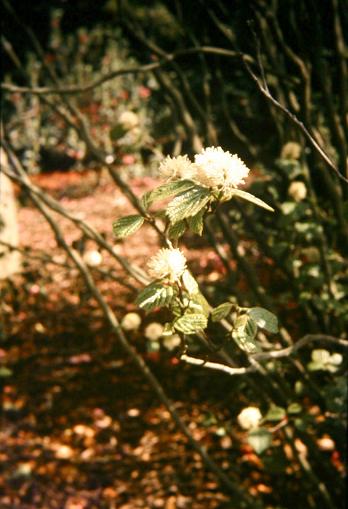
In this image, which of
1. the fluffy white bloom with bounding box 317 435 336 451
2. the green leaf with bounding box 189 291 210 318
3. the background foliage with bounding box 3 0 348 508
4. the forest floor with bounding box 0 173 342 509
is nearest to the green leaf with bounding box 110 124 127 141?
the background foliage with bounding box 3 0 348 508

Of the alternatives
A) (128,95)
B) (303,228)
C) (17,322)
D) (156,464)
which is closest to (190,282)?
(303,228)

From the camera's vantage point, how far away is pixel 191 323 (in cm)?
103

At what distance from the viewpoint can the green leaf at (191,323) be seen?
1.02m

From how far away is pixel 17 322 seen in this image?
455cm

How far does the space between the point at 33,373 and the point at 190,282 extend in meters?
3.05

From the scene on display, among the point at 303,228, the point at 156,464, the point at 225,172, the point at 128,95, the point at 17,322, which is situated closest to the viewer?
the point at 225,172

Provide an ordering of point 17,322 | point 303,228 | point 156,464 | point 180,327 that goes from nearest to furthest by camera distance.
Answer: point 180,327, point 303,228, point 156,464, point 17,322

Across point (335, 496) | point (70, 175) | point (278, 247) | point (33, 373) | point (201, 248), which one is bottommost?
point (335, 496)

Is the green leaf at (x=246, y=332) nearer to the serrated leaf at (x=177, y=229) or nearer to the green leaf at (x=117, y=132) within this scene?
the serrated leaf at (x=177, y=229)

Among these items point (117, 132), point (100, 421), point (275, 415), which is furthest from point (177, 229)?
point (100, 421)

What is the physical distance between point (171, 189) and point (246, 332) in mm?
350

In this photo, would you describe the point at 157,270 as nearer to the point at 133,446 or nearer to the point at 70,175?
the point at 133,446

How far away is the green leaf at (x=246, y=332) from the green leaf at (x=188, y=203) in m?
0.30

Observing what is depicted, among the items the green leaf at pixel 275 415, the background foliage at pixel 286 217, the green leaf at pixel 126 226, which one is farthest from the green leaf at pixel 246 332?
the green leaf at pixel 275 415
